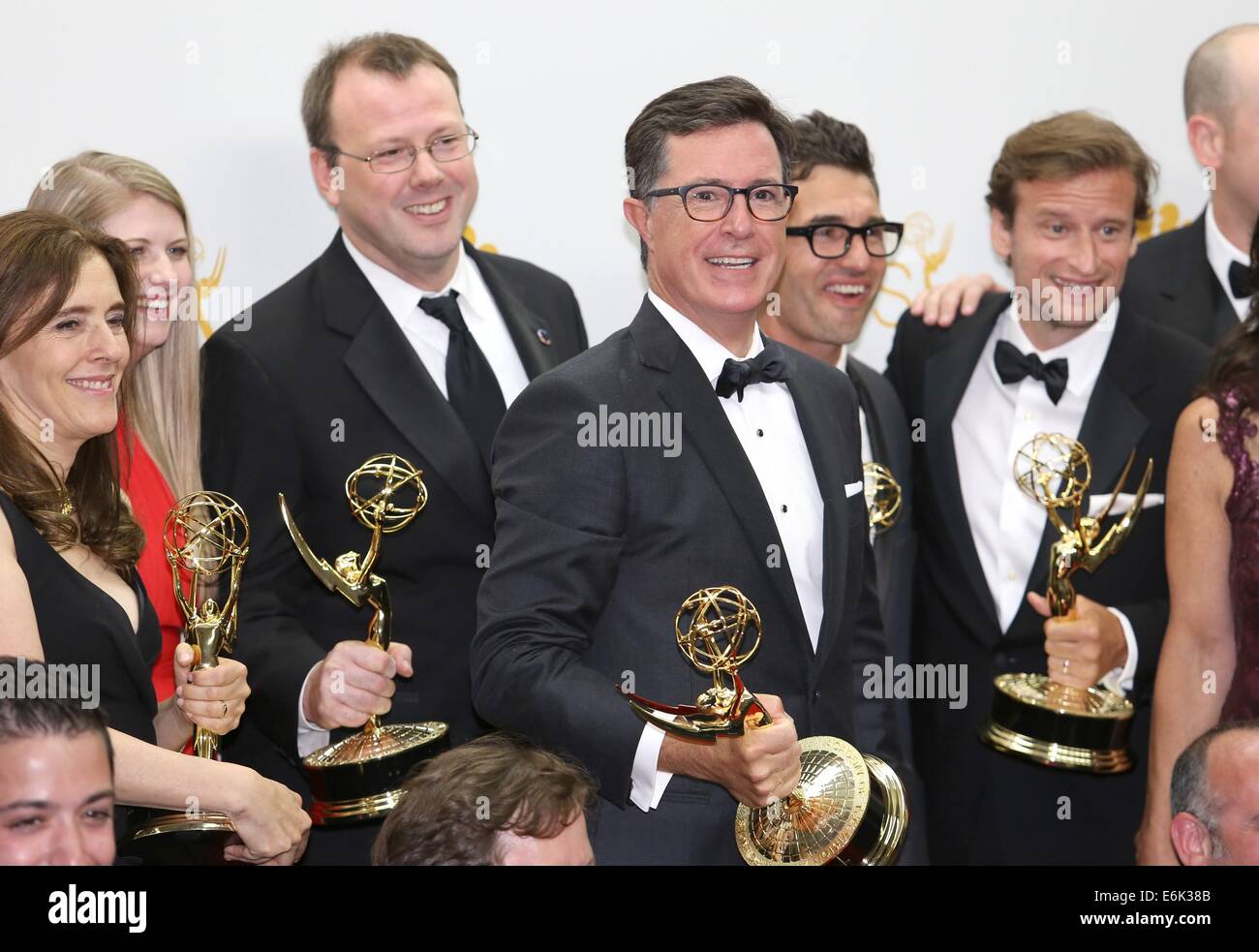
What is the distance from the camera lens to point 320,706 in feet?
9.89

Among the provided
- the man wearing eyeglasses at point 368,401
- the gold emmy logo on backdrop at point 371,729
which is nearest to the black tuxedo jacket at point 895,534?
the man wearing eyeglasses at point 368,401

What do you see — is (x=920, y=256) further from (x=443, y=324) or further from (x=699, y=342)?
(x=699, y=342)

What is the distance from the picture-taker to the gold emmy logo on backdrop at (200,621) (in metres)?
2.62

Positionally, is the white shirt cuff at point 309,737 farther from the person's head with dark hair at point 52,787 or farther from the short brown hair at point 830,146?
the short brown hair at point 830,146

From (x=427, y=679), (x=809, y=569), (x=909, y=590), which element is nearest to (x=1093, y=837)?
(x=909, y=590)

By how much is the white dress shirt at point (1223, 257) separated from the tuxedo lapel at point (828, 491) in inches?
62.3

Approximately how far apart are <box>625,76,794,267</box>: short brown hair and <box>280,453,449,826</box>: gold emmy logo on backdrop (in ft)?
2.53

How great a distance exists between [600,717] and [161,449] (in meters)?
1.31

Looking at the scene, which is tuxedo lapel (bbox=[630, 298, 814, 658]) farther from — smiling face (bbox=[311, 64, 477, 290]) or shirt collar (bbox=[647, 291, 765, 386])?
smiling face (bbox=[311, 64, 477, 290])

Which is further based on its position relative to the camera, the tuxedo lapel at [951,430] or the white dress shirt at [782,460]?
the tuxedo lapel at [951,430]

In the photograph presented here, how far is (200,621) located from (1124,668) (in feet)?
6.27

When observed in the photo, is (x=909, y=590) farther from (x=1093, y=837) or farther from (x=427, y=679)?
(x=427, y=679)

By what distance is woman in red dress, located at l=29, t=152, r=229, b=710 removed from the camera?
3.25m

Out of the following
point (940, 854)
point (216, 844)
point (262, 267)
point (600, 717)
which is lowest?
point (940, 854)
